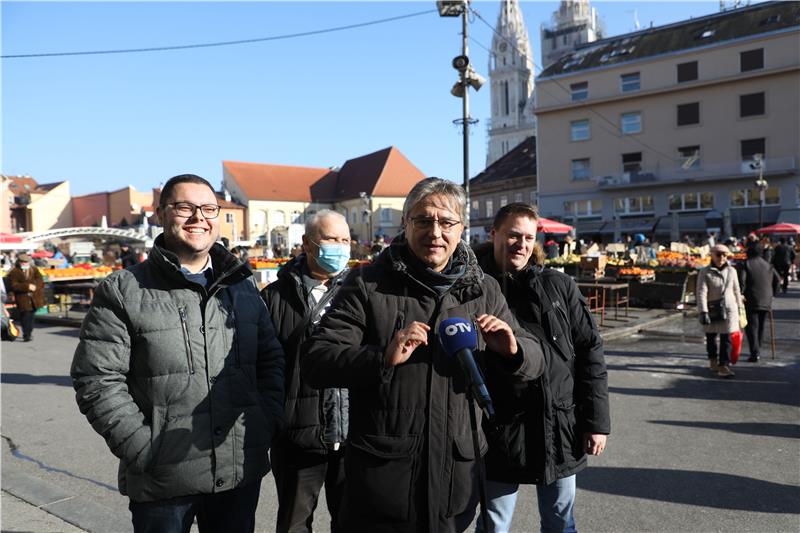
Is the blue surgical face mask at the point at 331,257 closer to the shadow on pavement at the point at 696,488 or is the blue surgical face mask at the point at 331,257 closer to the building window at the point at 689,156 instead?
the shadow on pavement at the point at 696,488

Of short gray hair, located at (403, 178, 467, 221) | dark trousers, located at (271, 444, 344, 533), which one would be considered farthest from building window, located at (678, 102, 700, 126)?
short gray hair, located at (403, 178, 467, 221)

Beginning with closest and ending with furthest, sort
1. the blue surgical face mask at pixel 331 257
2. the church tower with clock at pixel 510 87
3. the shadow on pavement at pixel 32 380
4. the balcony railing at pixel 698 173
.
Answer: the blue surgical face mask at pixel 331 257
the shadow on pavement at pixel 32 380
the balcony railing at pixel 698 173
the church tower with clock at pixel 510 87

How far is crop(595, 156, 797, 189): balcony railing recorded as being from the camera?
40812 millimetres

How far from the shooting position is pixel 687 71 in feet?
146

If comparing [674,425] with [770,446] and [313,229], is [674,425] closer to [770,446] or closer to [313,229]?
[770,446]

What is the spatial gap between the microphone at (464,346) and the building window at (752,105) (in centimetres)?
4895

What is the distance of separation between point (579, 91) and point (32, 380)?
47529 millimetres

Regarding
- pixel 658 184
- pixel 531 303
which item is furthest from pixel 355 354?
pixel 658 184

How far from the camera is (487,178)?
67125mm

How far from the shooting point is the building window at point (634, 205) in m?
47.0

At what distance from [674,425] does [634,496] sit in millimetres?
2150

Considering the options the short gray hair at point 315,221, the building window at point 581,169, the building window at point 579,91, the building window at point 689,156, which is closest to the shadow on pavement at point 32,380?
the short gray hair at point 315,221

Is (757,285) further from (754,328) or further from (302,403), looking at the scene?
(302,403)

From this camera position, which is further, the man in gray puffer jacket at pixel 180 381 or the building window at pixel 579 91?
the building window at pixel 579 91
